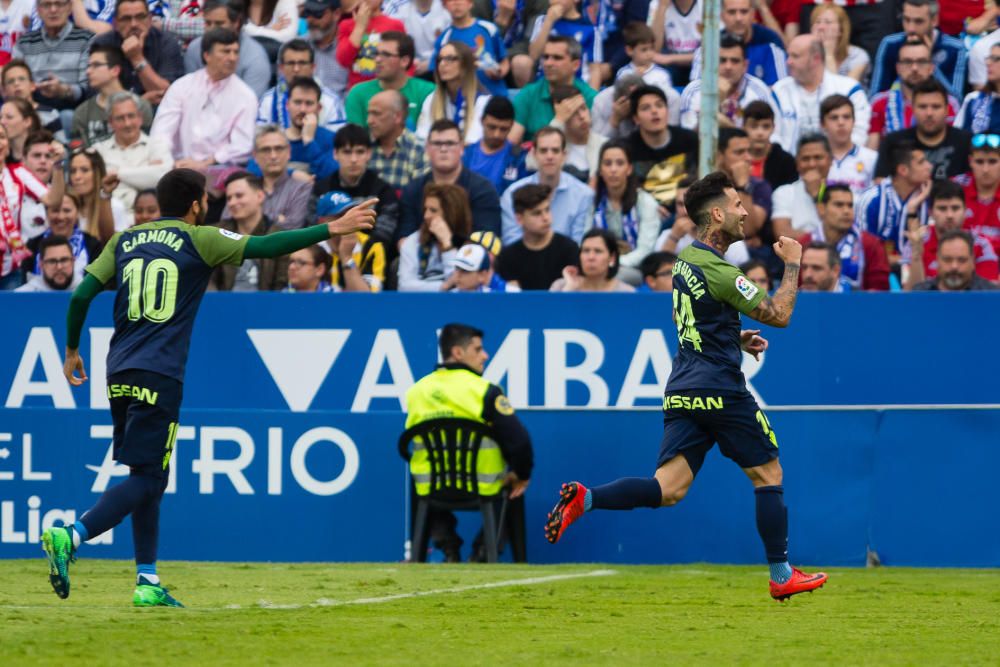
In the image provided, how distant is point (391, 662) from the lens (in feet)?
20.6

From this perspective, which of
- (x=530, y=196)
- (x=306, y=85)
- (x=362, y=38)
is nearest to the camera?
(x=530, y=196)

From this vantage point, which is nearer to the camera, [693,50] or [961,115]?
[961,115]

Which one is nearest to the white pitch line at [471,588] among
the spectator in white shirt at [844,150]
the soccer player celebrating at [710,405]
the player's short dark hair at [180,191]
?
the soccer player celebrating at [710,405]

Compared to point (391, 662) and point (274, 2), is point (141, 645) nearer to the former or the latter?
point (391, 662)

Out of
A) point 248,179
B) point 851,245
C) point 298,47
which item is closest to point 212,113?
point 298,47

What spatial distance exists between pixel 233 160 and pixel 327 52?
6.09 feet

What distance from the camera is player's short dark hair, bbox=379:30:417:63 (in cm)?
1523

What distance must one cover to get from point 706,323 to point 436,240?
5542 millimetres

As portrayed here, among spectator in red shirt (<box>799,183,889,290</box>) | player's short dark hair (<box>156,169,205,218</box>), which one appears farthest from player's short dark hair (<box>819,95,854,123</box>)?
player's short dark hair (<box>156,169,205,218</box>)

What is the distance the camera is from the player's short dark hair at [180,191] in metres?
8.14

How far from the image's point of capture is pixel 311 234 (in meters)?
7.79

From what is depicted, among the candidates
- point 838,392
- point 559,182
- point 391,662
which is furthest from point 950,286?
point 391,662

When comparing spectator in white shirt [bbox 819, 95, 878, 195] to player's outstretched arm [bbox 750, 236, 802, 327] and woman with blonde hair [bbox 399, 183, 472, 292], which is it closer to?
woman with blonde hair [bbox 399, 183, 472, 292]

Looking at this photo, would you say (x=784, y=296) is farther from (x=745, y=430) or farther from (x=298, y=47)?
(x=298, y=47)
